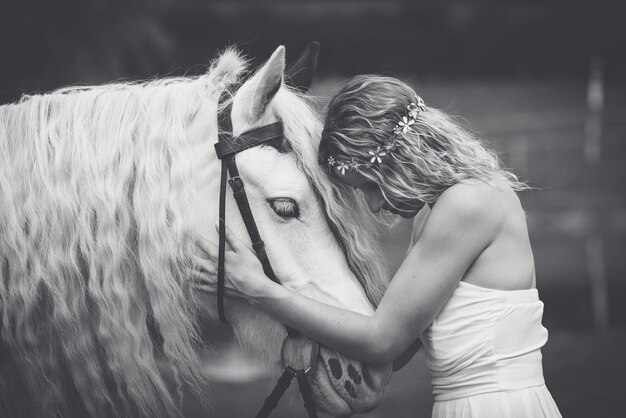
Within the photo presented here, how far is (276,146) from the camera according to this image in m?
2.36

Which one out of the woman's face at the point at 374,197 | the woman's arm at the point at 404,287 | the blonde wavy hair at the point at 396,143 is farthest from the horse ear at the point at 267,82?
the woman's arm at the point at 404,287

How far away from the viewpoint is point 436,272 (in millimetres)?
2279

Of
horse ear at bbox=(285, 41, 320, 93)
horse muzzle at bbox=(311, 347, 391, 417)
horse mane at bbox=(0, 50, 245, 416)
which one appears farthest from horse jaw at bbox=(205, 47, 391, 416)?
horse ear at bbox=(285, 41, 320, 93)

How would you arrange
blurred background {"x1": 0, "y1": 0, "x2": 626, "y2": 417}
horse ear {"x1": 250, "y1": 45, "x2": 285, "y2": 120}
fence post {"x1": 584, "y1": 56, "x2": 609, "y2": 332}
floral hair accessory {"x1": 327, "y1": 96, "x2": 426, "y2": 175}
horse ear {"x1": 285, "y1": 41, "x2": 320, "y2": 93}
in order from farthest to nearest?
fence post {"x1": 584, "y1": 56, "x2": 609, "y2": 332}, blurred background {"x1": 0, "y1": 0, "x2": 626, "y2": 417}, horse ear {"x1": 285, "y1": 41, "x2": 320, "y2": 93}, floral hair accessory {"x1": 327, "y1": 96, "x2": 426, "y2": 175}, horse ear {"x1": 250, "y1": 45, "x2": 285, "y2": 120}

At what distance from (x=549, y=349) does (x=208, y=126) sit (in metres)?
5.00

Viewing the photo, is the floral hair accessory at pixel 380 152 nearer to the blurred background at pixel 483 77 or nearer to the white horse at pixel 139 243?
the white horse at pixel 139 243

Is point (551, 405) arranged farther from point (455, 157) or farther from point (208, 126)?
point (208, 126)

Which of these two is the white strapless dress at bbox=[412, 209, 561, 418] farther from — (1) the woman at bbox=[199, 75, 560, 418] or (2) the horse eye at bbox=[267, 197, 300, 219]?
(2) the horse eye at bbox=[267, 197, 300, 219]

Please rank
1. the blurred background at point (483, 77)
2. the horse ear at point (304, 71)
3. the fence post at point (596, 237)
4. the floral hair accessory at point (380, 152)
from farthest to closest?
the fence post at point (596, 237), the blurred background at point (483, 77), the horse ear at point (304, 71), the floral hair accessory at point (380, 152)

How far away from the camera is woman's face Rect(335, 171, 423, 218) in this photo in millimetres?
2361

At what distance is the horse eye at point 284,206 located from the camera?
2.30 metres

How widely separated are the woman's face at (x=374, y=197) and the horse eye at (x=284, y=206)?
203mm

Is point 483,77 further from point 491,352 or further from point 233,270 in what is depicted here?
point 233,270

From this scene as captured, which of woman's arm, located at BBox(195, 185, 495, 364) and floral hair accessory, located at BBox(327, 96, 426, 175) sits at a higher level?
floral hair accessory, located at BBox(327, 96, 426, 175)
